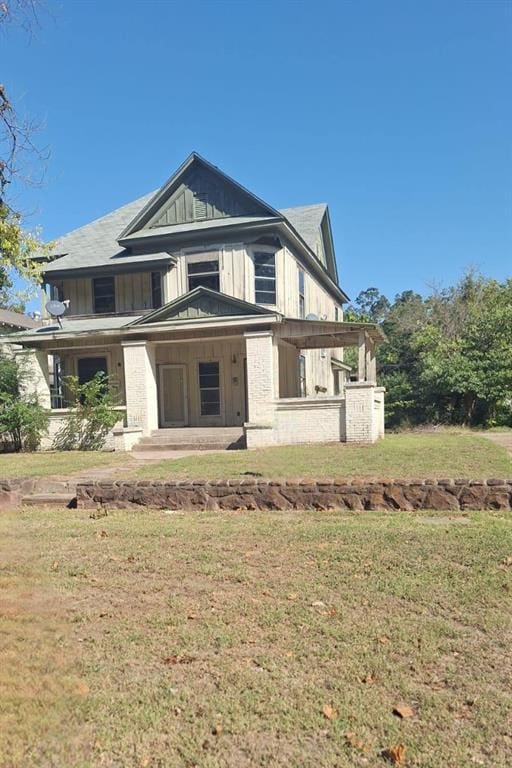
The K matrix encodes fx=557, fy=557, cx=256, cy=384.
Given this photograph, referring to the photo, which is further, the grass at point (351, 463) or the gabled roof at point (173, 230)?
the gabled roof at point (173, 230)

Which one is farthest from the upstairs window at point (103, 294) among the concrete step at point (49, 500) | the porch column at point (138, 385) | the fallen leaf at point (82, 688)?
the fallen leaf at point (82, 688)

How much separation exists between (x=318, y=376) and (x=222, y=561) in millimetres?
19127

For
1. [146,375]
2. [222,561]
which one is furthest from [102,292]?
[222,561]

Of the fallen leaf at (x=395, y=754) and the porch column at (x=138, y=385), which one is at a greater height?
the porch column at (x=138, y=385)

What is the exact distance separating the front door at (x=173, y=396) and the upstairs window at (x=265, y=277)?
368 centimetres

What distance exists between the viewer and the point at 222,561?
4949 millimetres

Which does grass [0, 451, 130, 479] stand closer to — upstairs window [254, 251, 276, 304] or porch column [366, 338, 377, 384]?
upstairs window [254, 251, 276, 304]

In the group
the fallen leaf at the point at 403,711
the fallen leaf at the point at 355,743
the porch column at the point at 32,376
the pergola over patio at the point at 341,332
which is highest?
the pergola over patio at the point at 341,332

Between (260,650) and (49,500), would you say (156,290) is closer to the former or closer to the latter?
(49,500)

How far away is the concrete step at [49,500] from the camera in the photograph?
8055 millimetres

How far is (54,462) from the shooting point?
13133 mm

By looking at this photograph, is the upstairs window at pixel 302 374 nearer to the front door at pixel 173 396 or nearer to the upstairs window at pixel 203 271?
the front door at pixel 173 396

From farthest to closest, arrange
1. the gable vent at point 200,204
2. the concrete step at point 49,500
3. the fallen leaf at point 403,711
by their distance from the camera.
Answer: the gable vent at point 200,204
the concrete step at point 49,500
the fallen leaf at point 403,711

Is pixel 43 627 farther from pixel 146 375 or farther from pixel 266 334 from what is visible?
pixel 146 375
